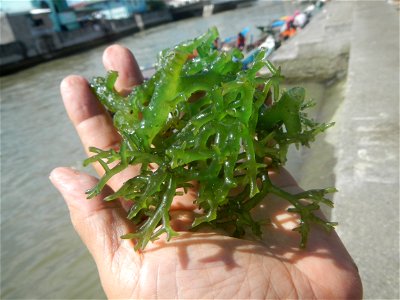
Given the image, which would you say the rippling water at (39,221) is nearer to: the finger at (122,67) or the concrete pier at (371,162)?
the finger at (122,67)

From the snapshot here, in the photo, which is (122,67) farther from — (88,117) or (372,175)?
(372,175)

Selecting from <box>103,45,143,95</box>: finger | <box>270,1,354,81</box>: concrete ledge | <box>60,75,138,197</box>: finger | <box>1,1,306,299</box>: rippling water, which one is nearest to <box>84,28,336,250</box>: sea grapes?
<box>60,75,138,197</box>: finger

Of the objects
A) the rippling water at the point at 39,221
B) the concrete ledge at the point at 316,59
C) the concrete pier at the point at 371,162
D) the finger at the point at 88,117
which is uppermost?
the finger at the point at 88,117

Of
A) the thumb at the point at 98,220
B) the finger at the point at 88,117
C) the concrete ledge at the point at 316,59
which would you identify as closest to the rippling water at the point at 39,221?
the finger at the point at 88,117

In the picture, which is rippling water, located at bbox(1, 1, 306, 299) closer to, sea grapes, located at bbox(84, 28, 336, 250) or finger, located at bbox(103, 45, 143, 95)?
finger, located at bbox(103, 45, 143, 95)

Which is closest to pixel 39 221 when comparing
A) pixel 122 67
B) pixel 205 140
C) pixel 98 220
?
pixel 122 67
